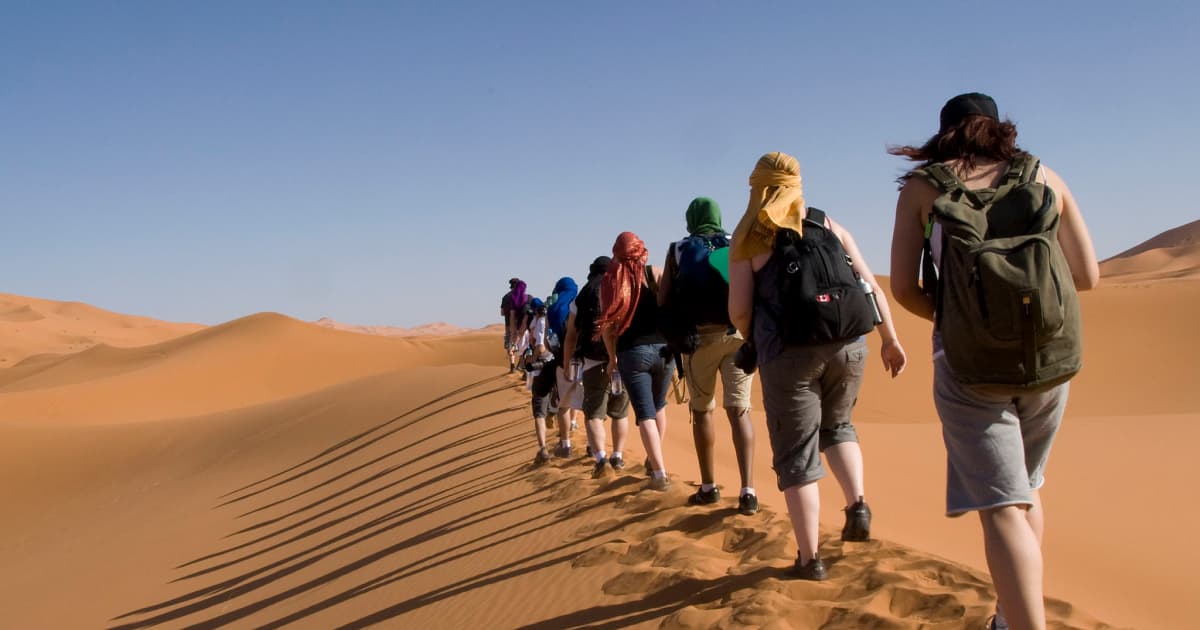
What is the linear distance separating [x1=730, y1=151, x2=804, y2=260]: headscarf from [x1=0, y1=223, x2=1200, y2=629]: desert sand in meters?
1.48

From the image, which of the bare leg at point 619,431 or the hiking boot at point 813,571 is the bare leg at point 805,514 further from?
the bare leg at point 619,431

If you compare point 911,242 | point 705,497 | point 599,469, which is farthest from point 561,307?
point 911,242

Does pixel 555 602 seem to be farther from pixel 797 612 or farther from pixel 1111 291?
pixel 1111 291

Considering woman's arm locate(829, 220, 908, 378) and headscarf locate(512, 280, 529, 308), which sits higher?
headscarf locate(512, 280, 529, 308)

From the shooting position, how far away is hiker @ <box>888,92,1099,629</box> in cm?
248

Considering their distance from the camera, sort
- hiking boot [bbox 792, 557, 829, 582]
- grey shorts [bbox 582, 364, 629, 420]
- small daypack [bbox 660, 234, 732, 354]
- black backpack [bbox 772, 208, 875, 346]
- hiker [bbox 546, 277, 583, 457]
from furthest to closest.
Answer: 1. hiker [bbox 546, 277, 583, 457]
2. grey shorts [bbox 582, 364, 629, 420]
3. small daypack [bbox 660, 234, 732, 354]
4. hiking boot [bbox 792, 557, 829, 582]
5. black backpack [bbox 772, 208, 875, 346]

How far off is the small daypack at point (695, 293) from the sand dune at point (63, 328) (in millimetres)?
69110

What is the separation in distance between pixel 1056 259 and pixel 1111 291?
33.3m

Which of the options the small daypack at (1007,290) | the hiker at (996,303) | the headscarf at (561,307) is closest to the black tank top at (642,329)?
the headscarf at (561,307)

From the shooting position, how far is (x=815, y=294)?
375 cm

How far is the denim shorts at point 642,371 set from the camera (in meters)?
6.28

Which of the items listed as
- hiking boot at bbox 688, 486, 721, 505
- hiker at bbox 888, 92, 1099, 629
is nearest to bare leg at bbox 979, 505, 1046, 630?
hiker at bbox 888, 92, 1099, 629

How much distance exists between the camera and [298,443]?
1927 centimetres

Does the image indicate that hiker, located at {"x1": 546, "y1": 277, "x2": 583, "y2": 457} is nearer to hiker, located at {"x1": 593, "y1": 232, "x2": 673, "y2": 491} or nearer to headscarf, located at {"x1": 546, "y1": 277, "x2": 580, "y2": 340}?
headscarf, located at {"x1": 546, "y1": 277, "x2": 580, "y2": 340}
